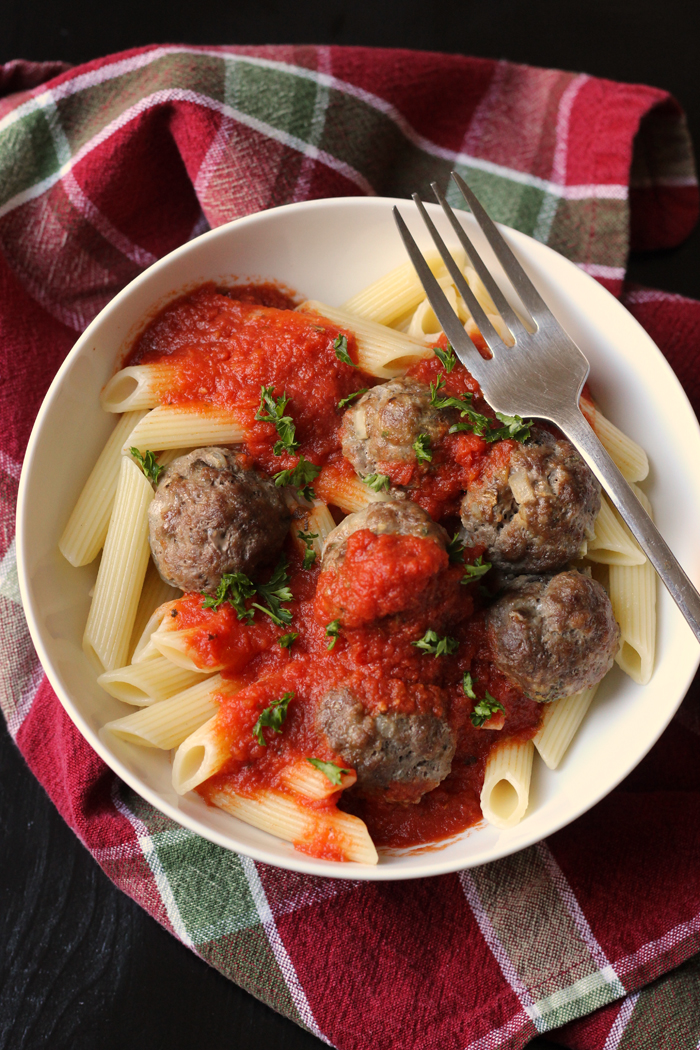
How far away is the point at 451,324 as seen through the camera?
11.3 feet

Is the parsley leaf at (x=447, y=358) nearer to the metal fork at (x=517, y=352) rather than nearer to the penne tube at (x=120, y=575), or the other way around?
the metal fork at (x=517, y=352)

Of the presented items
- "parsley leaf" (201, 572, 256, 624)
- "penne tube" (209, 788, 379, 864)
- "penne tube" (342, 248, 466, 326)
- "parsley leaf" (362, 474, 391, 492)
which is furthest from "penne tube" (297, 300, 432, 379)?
"penne tube" (209, 788, 379, 864)

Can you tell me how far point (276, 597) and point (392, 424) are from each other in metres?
0.84

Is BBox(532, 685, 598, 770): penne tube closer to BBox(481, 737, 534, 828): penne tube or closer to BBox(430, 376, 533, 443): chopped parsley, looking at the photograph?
BBox(481, 737, 534, 828): penne tube

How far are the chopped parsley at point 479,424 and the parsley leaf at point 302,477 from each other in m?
0.59

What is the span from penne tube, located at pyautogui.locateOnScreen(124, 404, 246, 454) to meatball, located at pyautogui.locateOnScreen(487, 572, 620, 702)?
4.43 ft

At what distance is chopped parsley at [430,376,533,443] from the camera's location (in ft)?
10.9

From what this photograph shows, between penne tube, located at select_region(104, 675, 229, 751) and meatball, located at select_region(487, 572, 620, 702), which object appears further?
penne tube, located at select_region(104, 675, 229, 751)

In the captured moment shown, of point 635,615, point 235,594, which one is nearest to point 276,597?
point 235,594

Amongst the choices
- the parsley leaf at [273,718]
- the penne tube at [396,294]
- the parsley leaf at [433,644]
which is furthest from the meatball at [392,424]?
the parsley leaf at [273,718]

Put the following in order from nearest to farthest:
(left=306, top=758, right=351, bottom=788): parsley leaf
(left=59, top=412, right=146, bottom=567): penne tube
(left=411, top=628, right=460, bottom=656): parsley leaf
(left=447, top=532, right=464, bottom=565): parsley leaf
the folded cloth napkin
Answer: (left=306, top=758, right=351, bottom=788): parsley leaf < (left=411, top=628, right=460, bottom=656): parsley leaf < (left=447, top=532, right=464, bottom=565): parsley leaf < (left=59, top=412, right=146, bottom=567): penne tube < the folded cloth napkin

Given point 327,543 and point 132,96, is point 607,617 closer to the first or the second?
point 327,543

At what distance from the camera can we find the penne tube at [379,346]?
3.59 m

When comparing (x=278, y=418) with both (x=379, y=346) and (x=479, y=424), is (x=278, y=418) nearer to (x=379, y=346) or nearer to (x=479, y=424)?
(x=379, y=346)
